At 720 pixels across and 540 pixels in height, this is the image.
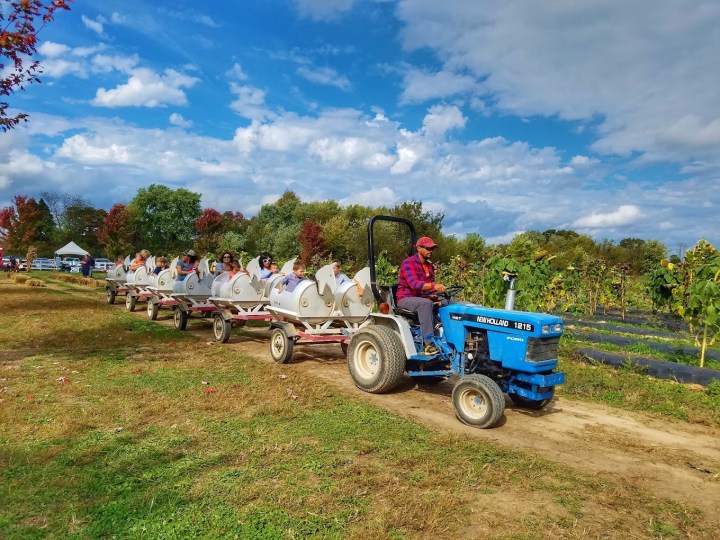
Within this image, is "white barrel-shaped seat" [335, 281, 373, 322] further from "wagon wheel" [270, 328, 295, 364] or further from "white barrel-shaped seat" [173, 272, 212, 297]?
"white barrel-shaped seat" [173, 272, 212, 297]

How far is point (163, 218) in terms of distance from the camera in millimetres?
57656

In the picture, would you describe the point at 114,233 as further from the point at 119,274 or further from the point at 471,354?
the point at 471,354

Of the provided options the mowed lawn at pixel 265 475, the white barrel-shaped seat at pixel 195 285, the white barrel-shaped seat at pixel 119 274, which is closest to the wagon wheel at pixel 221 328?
the white barrel-shaped seat at pixel 195 285

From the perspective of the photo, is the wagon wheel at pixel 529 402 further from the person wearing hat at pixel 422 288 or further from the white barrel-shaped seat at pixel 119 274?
the white barrel-shaped seat at pixel 119 274

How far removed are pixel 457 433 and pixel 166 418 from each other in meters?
2.96

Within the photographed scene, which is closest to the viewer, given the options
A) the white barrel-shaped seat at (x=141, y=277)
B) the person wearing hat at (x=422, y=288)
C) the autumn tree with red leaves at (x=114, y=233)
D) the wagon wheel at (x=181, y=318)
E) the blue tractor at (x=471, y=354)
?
the blue tractor at (x=471, y=354)

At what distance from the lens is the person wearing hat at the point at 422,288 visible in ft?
20.3

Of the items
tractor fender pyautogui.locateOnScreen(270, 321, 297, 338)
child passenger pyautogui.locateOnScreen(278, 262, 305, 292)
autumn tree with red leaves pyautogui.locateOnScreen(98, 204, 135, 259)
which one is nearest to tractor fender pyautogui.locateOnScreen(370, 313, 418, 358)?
tractor fender pyautogui.locateOnScreen(270, 321, 297, 338)

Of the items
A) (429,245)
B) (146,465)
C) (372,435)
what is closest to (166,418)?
(146,465)

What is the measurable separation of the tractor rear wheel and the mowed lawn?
0.47 meters

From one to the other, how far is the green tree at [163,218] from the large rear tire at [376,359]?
176 feet

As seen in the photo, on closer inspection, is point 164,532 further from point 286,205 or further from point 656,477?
point 286,205

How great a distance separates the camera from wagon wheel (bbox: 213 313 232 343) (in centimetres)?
1016

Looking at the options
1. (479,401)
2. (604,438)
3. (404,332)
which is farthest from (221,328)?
(604,438)
